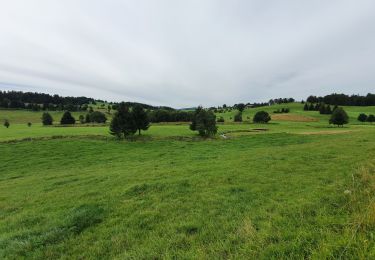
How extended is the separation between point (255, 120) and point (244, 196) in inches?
3371

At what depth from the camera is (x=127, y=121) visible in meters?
45.8

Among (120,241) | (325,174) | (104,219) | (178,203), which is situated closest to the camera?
(120,241)

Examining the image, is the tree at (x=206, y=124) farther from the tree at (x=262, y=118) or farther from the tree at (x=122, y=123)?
the tree at (x=262, y=118)

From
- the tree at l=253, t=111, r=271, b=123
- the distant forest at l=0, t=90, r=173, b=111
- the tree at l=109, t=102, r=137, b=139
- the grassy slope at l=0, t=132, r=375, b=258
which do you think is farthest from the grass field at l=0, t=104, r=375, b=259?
the distant forest at l=0, t=90, r=173, b=111

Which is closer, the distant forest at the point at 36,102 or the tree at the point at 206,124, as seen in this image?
the tree at the point at 206,124

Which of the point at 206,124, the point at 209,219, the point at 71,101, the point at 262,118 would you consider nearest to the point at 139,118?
the point at 206,124

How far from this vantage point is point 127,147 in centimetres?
3550

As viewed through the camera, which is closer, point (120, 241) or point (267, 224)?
point (267, 224)

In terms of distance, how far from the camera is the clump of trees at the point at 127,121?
148 ft

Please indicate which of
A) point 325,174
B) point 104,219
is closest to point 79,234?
point 104,219

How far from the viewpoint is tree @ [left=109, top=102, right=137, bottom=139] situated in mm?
44906

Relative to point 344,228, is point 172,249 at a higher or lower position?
lower

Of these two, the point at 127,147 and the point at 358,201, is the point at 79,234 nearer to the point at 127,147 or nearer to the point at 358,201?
the point at 358,201

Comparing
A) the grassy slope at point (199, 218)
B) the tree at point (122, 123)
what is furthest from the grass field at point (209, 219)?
the tree at point (122, 123)
